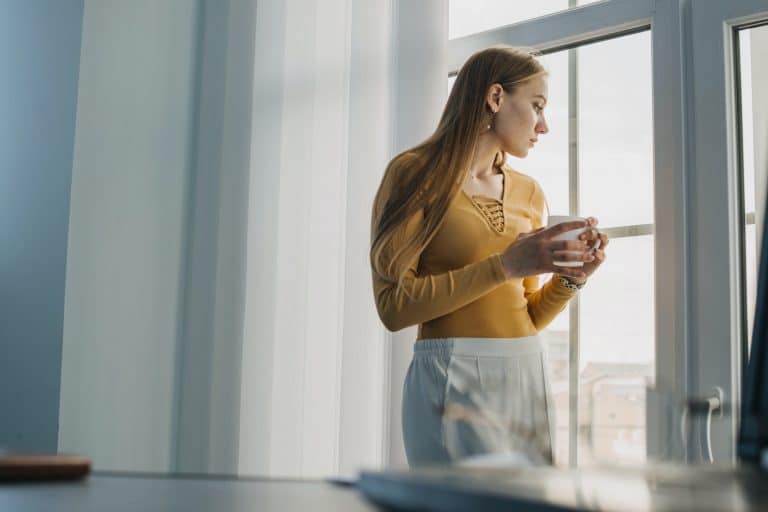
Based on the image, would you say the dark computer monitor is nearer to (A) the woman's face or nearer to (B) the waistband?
(B) the waistband

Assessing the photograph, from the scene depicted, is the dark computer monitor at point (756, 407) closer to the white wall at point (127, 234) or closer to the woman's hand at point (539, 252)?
the woman's hand at point (539, 252)

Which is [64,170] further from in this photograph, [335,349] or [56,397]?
[335,349]

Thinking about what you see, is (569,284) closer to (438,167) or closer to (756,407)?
(438,167)

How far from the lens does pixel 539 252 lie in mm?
1806

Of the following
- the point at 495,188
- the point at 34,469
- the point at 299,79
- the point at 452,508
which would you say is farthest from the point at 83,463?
the point at 299,79

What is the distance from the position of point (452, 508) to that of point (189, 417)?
2.42 metres

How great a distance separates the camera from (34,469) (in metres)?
0.67

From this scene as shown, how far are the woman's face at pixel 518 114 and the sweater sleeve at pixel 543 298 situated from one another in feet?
0.49

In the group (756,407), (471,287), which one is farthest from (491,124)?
(756,407)

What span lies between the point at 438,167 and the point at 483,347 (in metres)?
0.38

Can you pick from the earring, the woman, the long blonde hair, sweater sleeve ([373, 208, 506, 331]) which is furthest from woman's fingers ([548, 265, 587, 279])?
the earring

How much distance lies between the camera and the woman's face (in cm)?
202

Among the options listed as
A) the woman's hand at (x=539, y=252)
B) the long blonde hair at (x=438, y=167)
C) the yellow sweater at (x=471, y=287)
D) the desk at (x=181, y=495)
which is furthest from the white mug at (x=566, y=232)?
the desk at (x=181, y=495)

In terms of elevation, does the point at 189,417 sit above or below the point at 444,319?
below
